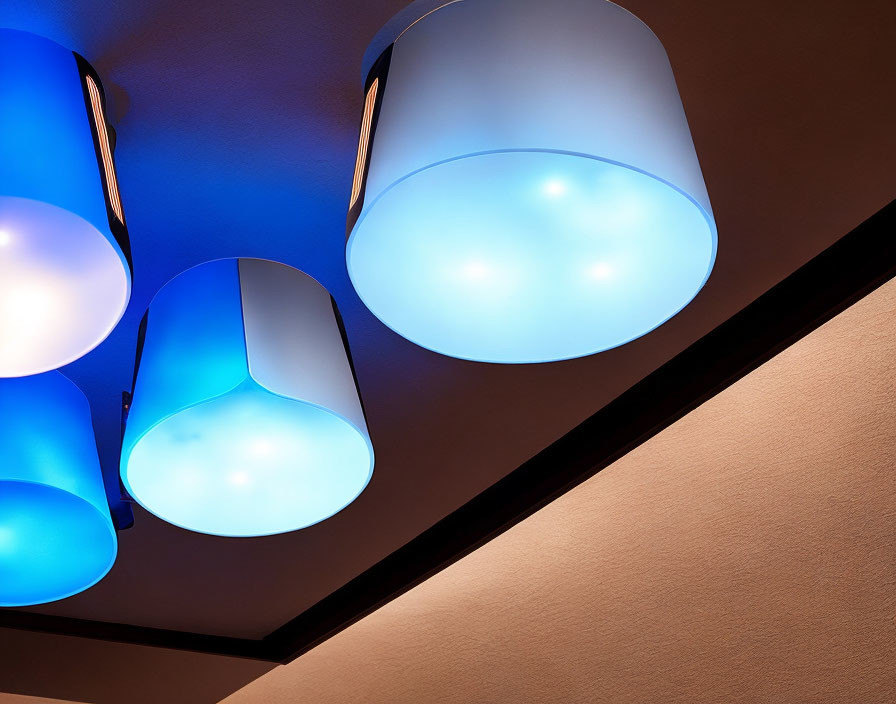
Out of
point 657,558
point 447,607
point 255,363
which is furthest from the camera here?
point 447,607

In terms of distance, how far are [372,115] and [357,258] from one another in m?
0.19

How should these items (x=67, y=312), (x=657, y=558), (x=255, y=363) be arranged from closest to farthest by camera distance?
(x=67, y=312) < (x=255, y=363) < (x=657, y=558)

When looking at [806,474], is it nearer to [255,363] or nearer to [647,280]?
[647,280]

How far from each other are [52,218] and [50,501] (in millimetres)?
655

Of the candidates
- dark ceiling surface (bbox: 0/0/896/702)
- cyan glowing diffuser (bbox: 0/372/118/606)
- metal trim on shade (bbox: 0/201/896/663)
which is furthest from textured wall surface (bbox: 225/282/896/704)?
cyan glowing diffuser (bbox: 0/372/118/606)

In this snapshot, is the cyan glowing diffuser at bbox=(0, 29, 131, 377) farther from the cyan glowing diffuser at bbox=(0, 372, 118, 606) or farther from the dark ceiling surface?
the cyan glowing diffuser at bbox=(0, 372, 118, 606)

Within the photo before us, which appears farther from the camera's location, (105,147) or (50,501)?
(50,501)

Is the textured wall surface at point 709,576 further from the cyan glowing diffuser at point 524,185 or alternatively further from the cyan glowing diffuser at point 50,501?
the cyan glowing diffuser at point 50,501

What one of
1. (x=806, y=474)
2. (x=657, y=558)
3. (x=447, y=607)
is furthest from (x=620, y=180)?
(x=447, y=607)

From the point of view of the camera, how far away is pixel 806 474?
269 cm

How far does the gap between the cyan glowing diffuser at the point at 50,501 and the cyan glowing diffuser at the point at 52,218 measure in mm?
314

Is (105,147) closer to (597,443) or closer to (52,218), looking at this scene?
(52,218)

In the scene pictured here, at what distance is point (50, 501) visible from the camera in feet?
5.49

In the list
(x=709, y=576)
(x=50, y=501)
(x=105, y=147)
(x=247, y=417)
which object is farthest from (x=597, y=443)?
(x=105, y=147)
